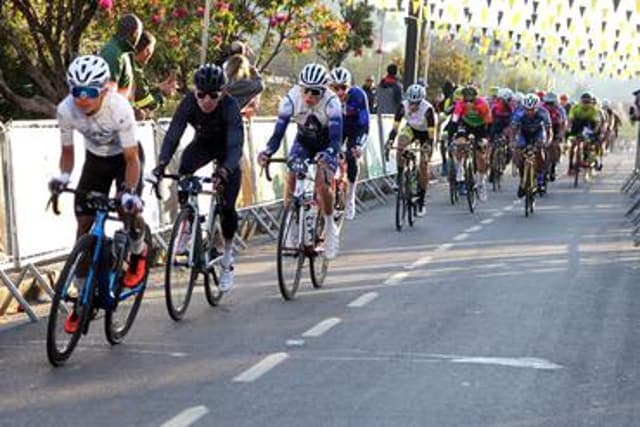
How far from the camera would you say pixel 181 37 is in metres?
24.2

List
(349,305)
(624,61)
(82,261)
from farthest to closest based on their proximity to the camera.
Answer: (624,61), (349,305), (82,261)

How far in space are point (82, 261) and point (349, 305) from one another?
133 inches

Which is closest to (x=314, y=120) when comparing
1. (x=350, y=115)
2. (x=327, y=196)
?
(x=327, y=196)

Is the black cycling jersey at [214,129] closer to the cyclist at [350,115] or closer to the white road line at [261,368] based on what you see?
the white road line at [261,368]

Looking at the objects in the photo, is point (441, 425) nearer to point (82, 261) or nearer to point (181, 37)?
point (82, 261)

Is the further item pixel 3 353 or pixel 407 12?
pixel 407 12

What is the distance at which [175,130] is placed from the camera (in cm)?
1088

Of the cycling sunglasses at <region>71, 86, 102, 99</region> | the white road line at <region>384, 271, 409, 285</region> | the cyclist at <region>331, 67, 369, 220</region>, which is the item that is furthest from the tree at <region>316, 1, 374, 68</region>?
the cycling sunglasses at <region>71, 86, 102, 99</region>

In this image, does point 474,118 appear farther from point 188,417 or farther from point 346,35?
point 188,417

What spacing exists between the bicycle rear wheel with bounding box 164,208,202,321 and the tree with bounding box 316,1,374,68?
56.9 feet

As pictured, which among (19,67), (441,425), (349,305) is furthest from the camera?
(19,67)

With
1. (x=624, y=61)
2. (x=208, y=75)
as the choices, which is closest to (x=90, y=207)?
(x=208, y=75)

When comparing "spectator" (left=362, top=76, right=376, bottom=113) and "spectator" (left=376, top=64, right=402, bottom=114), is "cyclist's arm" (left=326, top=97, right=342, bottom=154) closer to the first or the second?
"spectator" (left=362, top=76, right=376, bottom=113)

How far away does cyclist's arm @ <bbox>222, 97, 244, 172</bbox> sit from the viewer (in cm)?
1073
